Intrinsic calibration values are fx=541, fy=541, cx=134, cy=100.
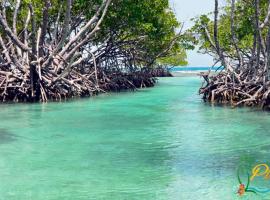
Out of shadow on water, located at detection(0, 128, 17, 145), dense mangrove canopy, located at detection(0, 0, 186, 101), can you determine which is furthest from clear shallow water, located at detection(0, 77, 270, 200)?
dense mangrove canopy, located at detection(0, 0, 186, 101)

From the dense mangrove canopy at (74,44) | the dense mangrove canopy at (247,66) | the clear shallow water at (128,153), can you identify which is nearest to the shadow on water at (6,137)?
the clear shallow water at (128,153)

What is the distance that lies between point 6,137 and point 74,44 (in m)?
7.87

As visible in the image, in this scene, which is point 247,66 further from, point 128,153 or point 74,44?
point 128,153

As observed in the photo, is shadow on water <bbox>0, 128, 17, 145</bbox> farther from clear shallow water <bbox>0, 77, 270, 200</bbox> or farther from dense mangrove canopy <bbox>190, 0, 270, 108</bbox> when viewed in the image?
dense mangrove canopy <bbox>190, 0, 270, 108</bbox>

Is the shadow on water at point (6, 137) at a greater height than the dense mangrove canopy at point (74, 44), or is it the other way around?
the dense mangrove canopy at point (74, 44)

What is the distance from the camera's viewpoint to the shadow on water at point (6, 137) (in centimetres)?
691

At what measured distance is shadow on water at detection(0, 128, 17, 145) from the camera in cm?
691

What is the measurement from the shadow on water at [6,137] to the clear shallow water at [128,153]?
13 millimetres

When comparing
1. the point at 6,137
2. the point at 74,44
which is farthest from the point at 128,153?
the point at 74,44

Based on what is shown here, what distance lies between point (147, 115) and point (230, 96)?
2.67 metres

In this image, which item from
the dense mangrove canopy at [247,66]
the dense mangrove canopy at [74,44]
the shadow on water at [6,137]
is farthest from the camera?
the dense mangrove canopy at [74,44]

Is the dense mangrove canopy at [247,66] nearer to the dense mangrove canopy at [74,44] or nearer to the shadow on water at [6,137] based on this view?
the dense mangrove canopy at [74,44]

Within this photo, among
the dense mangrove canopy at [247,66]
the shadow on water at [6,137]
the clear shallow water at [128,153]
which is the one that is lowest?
the clear shallow water at [128,153]

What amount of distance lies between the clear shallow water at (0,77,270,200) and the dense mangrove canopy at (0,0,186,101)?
1967 millimetres
